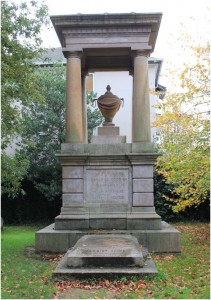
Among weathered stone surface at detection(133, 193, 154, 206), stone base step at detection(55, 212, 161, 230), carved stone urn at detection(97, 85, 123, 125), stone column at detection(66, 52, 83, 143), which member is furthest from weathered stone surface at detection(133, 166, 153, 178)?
carved stone urn at detection(97, 85, 123, 125)

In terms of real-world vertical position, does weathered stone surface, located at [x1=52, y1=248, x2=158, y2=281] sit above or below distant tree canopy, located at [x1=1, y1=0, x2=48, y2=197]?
below

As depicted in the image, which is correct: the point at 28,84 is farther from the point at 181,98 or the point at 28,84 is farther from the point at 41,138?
the point at 41,138

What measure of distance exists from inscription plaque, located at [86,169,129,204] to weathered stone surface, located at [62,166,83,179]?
231 mm

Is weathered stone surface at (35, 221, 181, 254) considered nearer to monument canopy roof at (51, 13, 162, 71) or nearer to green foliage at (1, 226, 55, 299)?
green foliage at (1, 226, 55, 299)

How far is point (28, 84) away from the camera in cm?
1098

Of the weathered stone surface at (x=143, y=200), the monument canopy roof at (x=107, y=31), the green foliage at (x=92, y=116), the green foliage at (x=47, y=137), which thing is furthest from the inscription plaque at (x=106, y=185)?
the green foliage at (x=92, y=116)

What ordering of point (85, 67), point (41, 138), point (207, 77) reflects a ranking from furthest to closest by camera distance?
point (41, 138) → point (85, 67) → point (207, 77)

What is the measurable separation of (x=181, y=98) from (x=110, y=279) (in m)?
6.77

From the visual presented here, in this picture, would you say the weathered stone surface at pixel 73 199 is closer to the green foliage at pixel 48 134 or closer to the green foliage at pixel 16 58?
the green foliage at pixel 16 58

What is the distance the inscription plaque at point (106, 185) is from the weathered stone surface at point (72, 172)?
0.76 feet

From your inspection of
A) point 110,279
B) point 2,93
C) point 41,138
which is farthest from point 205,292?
point 41,138

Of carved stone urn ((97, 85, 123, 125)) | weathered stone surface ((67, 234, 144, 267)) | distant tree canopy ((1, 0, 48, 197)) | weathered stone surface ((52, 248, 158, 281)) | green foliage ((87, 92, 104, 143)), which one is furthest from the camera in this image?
green foliage ((87, 92, 104, 143))

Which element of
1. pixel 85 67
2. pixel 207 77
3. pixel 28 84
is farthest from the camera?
pixel 85 67

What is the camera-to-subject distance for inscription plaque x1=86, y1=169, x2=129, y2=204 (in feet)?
35.8
